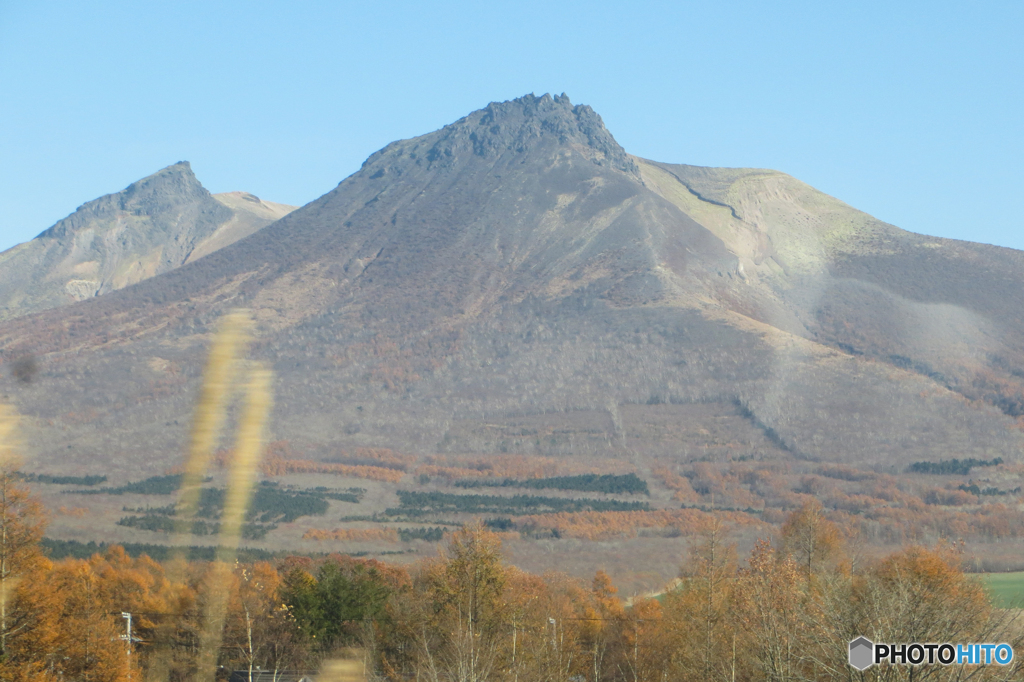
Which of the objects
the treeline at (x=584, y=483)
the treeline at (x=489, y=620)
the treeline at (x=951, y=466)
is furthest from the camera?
the treeline at (x=584, y=483)

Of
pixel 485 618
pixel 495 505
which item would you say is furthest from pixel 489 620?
pixel 495 505

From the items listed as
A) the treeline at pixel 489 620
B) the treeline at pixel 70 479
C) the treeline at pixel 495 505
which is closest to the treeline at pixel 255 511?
the treeline at pixel 495 505

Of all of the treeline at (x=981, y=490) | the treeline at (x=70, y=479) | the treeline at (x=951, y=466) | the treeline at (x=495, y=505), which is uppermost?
the treeline at (x=70, y=479)

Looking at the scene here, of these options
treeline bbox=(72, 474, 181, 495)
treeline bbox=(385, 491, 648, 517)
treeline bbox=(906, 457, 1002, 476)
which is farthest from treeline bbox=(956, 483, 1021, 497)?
treeline bbox=(72, 474, 181, 495)

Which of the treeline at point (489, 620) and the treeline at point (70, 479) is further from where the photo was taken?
the treeline at point (70, 479)

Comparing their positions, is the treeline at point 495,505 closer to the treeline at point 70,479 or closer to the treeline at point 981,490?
the treeline at point 70,479

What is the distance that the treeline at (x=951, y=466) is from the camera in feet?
585

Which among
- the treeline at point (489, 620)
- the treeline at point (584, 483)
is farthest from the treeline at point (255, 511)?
the treeline at point (489, 620)

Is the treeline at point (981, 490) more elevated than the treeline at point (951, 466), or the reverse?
the treeline at point (951, 466)

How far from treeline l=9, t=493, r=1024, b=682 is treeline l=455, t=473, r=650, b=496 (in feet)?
310

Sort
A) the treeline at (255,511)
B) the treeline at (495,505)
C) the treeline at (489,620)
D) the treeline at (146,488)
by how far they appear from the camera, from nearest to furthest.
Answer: the treeline at (489,620)
the treeline at (255,511)
the treeline at (146,488)
the treeline at (495,505)

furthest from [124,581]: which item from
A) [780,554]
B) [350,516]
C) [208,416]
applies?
[350,516]

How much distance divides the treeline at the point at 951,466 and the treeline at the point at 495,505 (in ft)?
157

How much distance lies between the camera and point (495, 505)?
560ft
